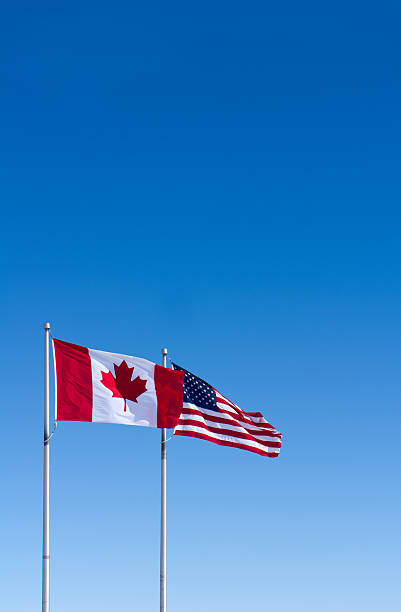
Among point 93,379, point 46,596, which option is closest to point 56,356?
point 93,379

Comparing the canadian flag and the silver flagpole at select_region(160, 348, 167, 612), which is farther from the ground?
the canadian flag

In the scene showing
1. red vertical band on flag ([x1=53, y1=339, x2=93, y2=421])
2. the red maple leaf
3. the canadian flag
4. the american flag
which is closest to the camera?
red vertical band on flag ([x1=53, y1=339, x2=93, y2=421])

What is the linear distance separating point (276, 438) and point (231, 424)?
2.55 meters

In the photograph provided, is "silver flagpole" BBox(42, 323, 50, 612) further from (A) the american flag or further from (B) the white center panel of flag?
(A) the american flag

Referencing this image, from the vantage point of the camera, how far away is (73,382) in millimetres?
34594

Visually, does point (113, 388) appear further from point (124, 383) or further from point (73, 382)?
point (73, 382)

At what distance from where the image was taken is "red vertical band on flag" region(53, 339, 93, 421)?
112ft

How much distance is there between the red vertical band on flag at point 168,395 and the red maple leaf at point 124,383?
760mm

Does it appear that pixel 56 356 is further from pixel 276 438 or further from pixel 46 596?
pixel 276 438

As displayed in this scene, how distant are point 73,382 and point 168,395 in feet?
14.9

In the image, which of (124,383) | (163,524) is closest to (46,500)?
(124,383)

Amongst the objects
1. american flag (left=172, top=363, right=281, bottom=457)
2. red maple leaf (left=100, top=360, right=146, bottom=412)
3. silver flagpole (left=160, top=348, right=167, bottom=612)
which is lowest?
silver flagpole (left=160, top=348, right=167, bottom=612)

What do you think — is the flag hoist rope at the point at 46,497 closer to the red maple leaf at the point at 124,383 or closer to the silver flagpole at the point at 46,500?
the silver flagpole at the point at 46,500

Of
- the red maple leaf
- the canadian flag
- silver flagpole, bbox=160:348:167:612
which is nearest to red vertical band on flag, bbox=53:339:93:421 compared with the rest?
the canadian flag
